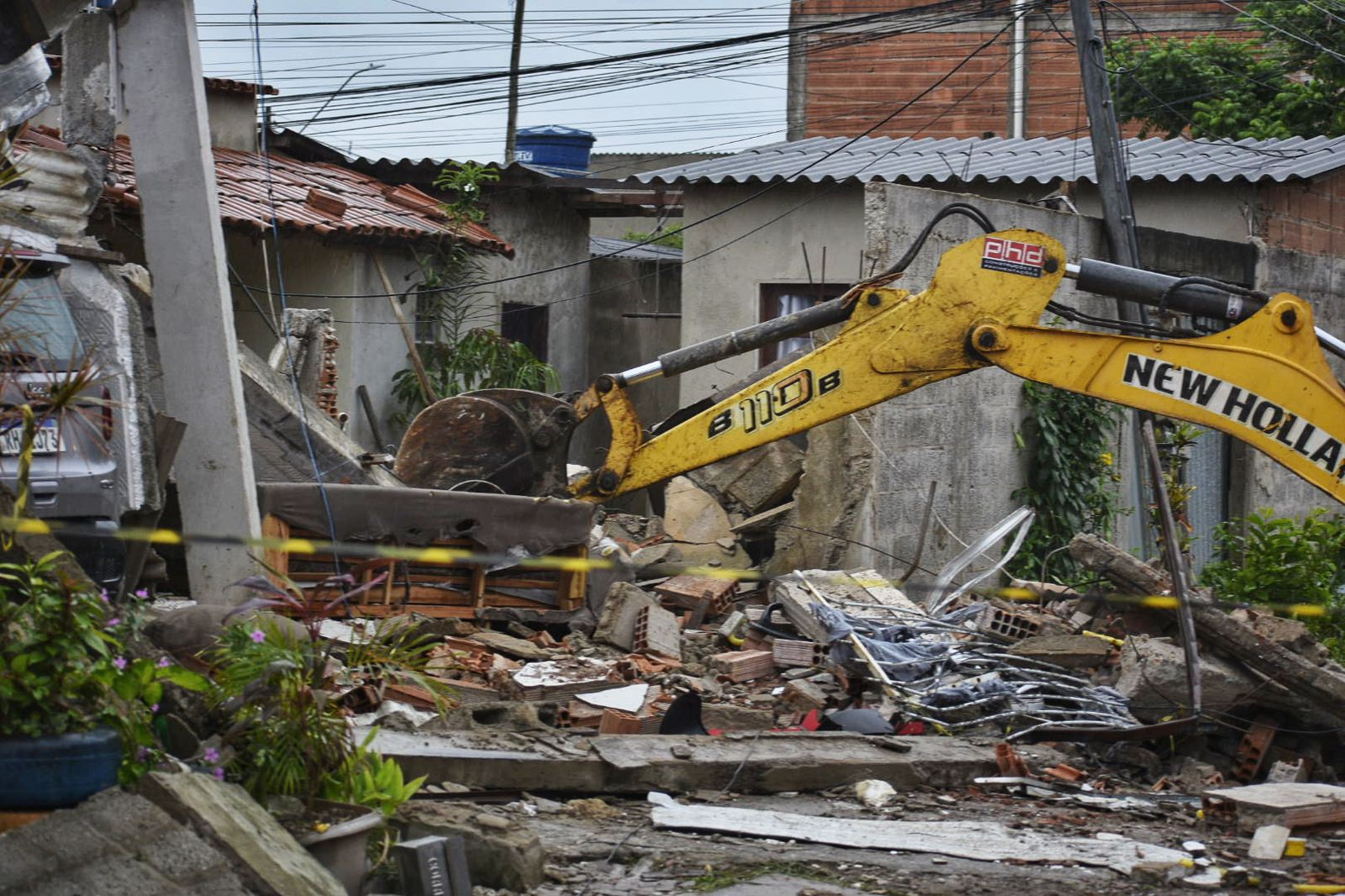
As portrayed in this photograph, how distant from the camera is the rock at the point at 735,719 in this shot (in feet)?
28.0

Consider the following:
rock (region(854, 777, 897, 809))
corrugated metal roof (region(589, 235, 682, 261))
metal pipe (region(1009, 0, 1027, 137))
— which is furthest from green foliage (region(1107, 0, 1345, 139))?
rock (region(854, 777, 897, 809))

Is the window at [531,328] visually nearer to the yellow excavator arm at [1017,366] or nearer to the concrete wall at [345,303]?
the concrete wall at [345,303]

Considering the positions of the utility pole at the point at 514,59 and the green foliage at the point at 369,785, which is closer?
the green foliage at the point at 369,785

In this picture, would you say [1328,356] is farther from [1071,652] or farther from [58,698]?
[58,698]

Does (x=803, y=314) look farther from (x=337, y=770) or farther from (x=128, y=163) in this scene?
(x=128, y=163)

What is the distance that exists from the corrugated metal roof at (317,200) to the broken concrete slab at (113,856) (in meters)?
8.32

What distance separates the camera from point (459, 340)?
17406mm

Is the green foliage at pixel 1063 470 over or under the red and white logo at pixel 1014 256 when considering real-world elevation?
under

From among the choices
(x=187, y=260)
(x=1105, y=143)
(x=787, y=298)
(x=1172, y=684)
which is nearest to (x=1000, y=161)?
(x=787, y=298)

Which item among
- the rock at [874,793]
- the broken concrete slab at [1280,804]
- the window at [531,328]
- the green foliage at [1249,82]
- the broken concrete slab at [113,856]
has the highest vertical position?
the green foliage at [1249,82]

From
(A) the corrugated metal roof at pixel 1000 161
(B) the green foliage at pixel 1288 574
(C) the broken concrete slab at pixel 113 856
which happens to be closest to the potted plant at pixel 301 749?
(C) the broken concrete slab at pixel 113 856

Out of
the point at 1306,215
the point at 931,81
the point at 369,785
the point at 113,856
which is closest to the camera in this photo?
the point at 113,856

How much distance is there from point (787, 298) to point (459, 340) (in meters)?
3.82

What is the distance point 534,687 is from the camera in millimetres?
8750
